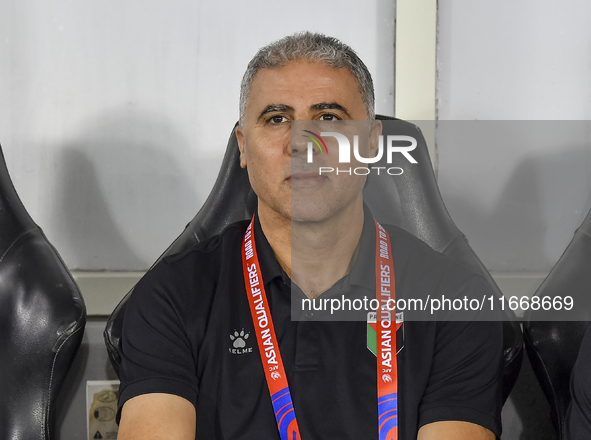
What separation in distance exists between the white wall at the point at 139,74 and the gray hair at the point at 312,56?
0.69m

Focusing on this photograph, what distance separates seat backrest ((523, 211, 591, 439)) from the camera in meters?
A: 1.13

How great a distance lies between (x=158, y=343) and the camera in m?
1.02

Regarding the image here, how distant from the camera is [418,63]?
183 cm

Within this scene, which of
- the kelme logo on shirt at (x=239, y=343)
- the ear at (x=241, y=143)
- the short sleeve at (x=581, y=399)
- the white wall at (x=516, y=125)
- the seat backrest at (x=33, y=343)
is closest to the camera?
the short sleeve at (x=581, y=399)

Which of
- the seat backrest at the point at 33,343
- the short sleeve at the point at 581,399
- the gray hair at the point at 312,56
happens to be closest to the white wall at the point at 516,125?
the gray hair at the point at 312,56

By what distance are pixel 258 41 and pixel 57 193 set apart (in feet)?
2.89

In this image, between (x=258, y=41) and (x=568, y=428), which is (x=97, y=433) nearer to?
(x=568, y=428)

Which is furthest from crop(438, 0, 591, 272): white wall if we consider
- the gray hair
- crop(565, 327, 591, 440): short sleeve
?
crop(565, 327, 591, 440): short sleeve

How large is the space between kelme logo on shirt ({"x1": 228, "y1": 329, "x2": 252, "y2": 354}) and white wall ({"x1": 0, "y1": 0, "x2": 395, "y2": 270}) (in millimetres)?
979

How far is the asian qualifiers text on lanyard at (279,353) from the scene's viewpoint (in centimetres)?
99

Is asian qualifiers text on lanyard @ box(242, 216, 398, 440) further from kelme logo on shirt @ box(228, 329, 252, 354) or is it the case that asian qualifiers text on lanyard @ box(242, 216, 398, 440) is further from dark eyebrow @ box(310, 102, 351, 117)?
dark eyebrow @ box(310, 102, 351, 117)

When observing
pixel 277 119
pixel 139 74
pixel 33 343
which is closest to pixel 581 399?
pixel 277 119

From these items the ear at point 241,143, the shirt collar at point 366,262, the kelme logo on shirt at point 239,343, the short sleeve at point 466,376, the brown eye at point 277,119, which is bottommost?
the short sleeve at point 466,376

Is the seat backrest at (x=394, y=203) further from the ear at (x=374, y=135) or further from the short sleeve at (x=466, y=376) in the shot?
the short sleeve at (x=466, y=376)
